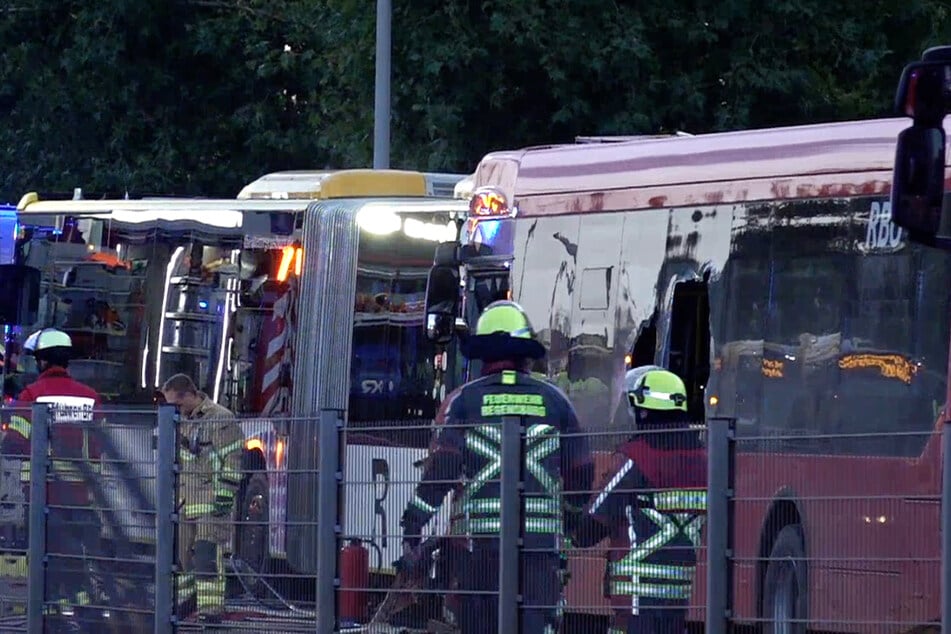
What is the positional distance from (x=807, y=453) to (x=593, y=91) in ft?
52.6

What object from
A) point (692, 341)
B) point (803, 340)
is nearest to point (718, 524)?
point (803, 340)

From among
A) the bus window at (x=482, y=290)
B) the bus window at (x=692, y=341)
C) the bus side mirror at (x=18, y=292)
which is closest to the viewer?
the bus window at (x=692, y=341)

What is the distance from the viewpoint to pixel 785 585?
8109mm

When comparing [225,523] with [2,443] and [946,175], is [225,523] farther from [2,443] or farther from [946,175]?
[946,175]

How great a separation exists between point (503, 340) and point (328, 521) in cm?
162

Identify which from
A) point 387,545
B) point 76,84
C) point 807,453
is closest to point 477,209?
point 387,545

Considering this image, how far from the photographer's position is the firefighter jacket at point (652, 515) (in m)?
8.62

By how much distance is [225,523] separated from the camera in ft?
35.2

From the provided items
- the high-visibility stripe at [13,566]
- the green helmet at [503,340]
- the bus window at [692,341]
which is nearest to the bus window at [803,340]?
the bus window at [692,341]

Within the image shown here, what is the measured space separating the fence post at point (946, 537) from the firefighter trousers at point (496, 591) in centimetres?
207

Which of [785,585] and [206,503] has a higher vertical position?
[206,503]

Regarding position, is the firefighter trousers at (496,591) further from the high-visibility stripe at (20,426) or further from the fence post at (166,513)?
the high-visibility stripe at (20,426)

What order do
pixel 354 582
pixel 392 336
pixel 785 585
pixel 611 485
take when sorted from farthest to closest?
pixel 392 336 → pixel 354 582 → pixel 611 485 → pixel 785 585

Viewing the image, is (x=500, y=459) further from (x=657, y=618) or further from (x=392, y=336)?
(x=392, y=336)
